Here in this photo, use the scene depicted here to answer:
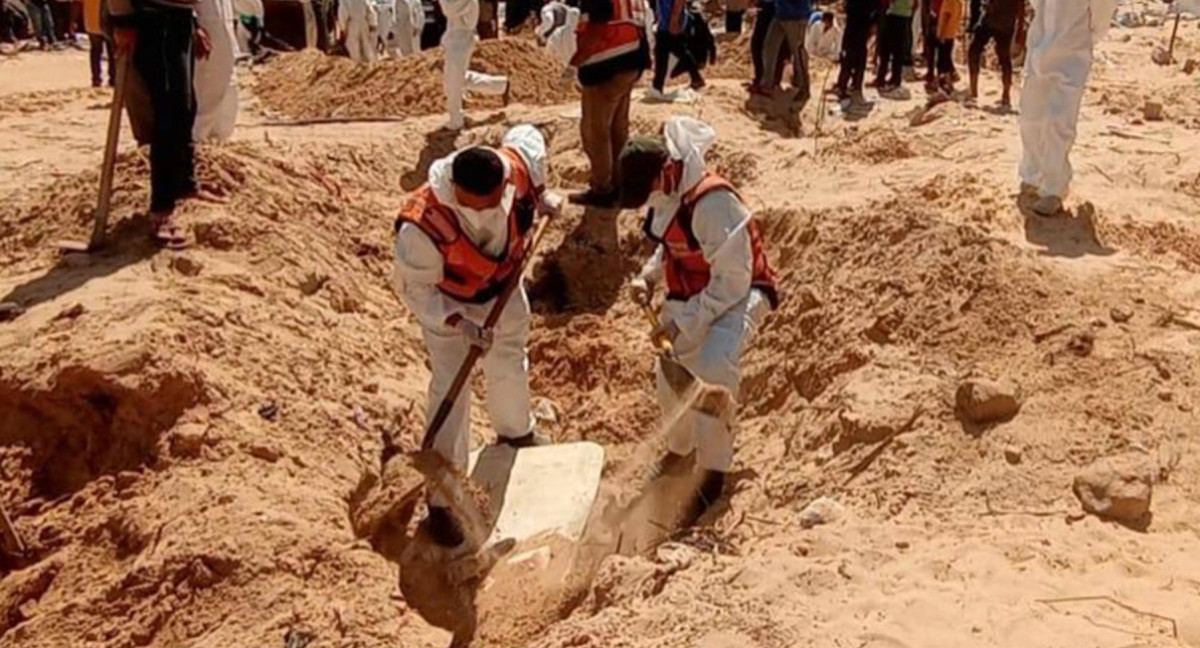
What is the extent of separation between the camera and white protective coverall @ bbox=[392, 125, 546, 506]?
15.1ft

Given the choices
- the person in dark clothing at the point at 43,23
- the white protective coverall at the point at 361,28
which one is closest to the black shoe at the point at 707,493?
the white protective coverall at the point at 361,28

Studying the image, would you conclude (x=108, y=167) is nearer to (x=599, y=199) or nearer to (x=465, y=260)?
(x=465, y=260)

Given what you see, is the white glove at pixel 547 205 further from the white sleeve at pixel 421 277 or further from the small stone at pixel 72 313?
the small stone at pixel 72 313

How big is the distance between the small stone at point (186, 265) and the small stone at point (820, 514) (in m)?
2.91

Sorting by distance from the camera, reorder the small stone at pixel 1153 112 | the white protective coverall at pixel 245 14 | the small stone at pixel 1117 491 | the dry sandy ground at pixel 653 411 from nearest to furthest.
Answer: the dry sandy ground at pixel 653 411, the small stone at pixel 1117 491, the small stone at pixel 1153 112, the white protective coverall at pixel 245 14

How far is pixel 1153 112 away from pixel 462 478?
7.20m

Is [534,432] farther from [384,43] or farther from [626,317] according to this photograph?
[384,43]

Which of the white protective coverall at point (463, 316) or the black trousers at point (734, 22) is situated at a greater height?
the white protective coverall at point (463, 316)

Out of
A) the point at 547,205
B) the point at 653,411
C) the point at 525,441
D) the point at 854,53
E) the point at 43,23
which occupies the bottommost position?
the point at 43,23

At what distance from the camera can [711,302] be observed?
4.70 metres

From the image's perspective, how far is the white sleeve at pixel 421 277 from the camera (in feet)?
15.0

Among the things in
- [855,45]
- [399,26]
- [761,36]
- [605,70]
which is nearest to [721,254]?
[605,70]

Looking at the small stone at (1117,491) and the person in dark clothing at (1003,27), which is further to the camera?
the person in dark clothing at (1003,27)

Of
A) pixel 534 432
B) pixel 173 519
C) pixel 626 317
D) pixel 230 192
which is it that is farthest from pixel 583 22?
pixel 173 519
